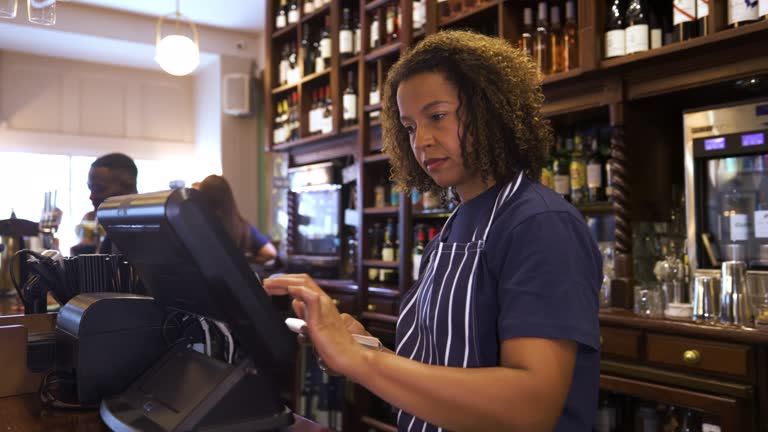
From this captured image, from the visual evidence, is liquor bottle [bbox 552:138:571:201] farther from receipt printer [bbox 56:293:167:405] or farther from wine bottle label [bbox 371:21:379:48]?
receipt printer [bbox 56:293:167:405]

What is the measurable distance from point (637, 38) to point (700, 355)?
3.60 feet

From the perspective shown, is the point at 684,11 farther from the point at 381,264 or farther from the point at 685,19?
the point at 381,264

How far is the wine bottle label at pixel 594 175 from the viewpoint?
2557 millimetres

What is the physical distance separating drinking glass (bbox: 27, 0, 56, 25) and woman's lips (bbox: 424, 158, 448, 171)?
115 cm

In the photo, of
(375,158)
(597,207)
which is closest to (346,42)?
(375,158)

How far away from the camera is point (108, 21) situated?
18.6 feet

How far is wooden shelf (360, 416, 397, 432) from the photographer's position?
10.8 ft

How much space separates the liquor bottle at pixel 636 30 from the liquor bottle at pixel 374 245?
5.98 ft

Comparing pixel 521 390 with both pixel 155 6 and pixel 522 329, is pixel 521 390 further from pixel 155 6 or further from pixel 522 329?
pixel 155 6

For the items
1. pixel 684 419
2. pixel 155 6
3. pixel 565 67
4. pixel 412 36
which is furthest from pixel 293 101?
pixel 684 419

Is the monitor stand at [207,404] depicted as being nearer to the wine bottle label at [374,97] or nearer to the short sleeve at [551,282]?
the short sleeve at [551,282]

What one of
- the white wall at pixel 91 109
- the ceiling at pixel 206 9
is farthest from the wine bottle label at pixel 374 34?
the white wall at pixel 91 109

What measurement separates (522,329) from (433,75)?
0.49 m

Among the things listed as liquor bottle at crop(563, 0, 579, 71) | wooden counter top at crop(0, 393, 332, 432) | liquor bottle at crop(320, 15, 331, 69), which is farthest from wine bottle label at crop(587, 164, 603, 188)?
liquor bottle at crop(320, 15, 331, 69)
